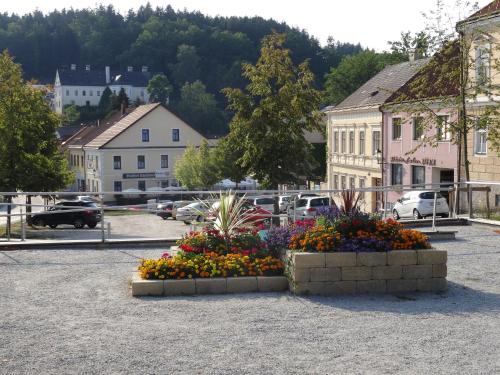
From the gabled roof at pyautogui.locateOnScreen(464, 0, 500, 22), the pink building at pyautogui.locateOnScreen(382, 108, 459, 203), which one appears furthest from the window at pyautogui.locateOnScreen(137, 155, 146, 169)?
the gabled roof at pyautogui.locateOnScreen(464, 0, 500, 22)

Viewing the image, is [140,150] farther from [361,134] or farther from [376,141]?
[376,141]

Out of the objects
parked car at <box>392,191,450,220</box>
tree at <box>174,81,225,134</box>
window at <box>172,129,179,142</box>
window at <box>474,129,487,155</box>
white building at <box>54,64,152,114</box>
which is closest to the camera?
parked car at <box>392,191,450,220</box>

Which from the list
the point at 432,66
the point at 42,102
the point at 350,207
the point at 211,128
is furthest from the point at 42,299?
the point at 211,128

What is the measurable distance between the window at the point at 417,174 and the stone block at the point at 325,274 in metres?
33.0

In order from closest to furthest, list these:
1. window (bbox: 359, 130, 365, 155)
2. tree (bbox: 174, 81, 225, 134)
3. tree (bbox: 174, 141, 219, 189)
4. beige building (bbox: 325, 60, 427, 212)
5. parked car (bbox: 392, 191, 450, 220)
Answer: parked car (bbox: 392, 191, 450, 220) → beige building (bbox: 325, 60, 427, 212) → window (bbox: 359, 130, 365, 155) → tree (bbox: 174, 141, 219, 189) → tree (bbox: 174, 81, 225, 134)

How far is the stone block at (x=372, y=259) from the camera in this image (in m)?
10.4

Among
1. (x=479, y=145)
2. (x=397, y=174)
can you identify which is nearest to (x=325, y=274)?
(x=479, y=145)

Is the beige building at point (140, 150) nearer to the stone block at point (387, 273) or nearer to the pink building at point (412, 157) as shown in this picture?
the pink building at point (412, 157)

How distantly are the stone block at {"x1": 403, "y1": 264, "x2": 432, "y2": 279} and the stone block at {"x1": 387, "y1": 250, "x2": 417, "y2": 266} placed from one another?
0.10 m

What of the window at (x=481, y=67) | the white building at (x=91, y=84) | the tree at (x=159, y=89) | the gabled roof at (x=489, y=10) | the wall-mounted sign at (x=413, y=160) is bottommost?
the wall-mounted sign at (x=413, y=160)

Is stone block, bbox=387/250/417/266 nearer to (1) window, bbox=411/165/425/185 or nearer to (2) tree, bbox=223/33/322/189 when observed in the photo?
(2) tree, bbox=223/33/322/189

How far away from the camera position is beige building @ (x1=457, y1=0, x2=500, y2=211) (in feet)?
78.6

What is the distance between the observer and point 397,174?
45.2 meters

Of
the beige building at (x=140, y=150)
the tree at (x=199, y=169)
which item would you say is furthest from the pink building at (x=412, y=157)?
the beige building at (x=140, y=150)
